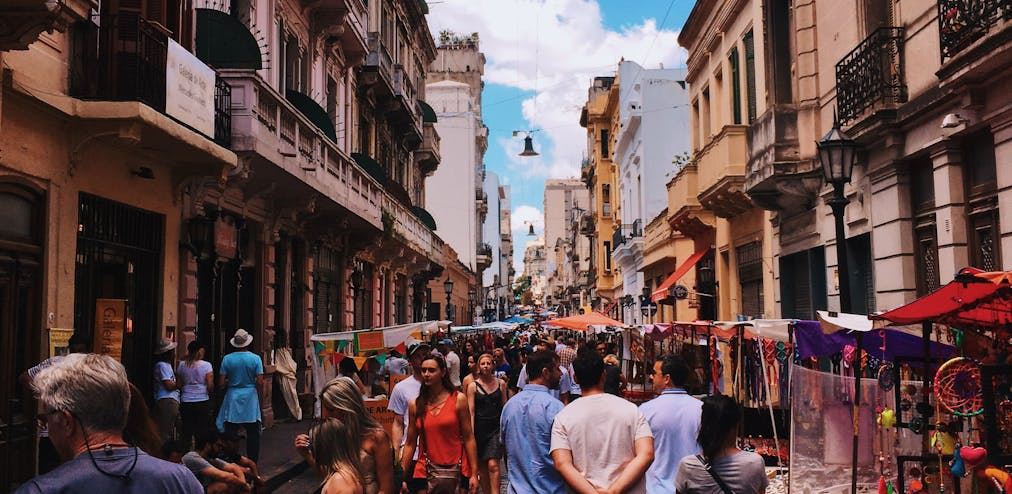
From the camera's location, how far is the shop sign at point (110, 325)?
11.3 metres

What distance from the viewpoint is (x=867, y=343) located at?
9.36 meters

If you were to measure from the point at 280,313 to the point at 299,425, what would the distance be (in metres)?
2.75

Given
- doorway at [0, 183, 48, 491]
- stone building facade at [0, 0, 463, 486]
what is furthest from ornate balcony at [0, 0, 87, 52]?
doorway at [0, 183, 48, 491]

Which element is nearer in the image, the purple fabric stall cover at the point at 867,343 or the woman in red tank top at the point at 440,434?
the woman in red tank top at the point at 440,434

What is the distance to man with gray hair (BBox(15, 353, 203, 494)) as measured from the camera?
3.02 m

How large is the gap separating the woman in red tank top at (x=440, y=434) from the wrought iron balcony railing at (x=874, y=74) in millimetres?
8654

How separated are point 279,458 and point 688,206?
14393mm

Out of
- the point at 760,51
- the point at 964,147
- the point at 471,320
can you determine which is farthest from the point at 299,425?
the point at 471,320

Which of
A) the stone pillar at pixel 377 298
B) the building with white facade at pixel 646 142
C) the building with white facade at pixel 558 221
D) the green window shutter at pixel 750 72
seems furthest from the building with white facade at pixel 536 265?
the green window shutter at pixel 750 72

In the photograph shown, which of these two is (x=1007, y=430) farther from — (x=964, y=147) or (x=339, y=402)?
(x=964, y=147)

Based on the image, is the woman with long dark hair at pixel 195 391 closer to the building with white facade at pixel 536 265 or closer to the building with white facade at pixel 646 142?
the building with white facade at pixel 646 142

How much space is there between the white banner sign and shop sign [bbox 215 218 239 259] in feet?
9.53

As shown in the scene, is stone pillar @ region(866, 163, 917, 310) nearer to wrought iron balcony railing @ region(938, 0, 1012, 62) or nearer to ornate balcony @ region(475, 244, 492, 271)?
wrought iron balcony railing @ region(938, 0, 1012, 62)

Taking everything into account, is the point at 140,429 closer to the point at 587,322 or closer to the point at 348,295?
the point at 587,322
